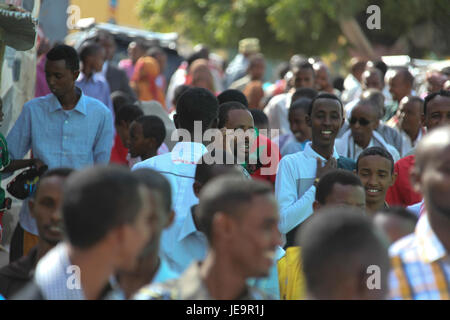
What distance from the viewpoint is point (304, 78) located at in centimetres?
952

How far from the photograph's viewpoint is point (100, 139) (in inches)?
249

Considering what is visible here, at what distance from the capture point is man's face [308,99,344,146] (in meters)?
5.88

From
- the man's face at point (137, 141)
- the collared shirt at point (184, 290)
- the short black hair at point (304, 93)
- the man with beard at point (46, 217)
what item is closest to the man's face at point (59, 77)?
the man's face at point (137, 141)

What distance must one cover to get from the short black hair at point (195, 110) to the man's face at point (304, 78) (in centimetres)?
448

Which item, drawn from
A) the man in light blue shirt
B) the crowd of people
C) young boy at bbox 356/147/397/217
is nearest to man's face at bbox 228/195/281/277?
the crowd of people

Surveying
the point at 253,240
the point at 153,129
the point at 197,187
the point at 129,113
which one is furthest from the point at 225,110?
the point at 253,240

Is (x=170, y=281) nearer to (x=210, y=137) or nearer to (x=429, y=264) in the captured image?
(x=429, y=264)

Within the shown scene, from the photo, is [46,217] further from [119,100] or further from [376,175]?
[119,100]

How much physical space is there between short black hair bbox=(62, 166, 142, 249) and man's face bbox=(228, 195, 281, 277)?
42cm

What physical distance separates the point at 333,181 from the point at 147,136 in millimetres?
2207

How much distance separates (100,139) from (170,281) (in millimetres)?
3189
